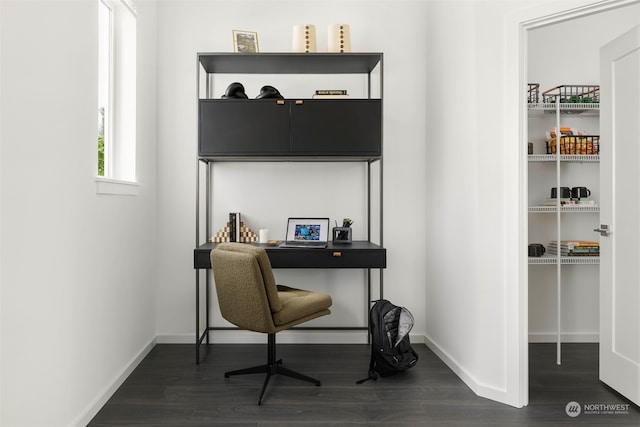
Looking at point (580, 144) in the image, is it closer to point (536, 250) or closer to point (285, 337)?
point (536, 250)

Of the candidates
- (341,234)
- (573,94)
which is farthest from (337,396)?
(573,94)

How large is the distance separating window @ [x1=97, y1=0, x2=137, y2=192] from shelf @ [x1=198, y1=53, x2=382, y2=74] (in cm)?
50

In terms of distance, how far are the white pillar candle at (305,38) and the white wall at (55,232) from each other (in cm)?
139

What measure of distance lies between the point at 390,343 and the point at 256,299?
96cm

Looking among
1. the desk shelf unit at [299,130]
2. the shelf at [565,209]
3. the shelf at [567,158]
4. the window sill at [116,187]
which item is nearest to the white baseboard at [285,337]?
the desk shelf unit at [299,130]

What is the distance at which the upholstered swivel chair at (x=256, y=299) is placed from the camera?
2.40m

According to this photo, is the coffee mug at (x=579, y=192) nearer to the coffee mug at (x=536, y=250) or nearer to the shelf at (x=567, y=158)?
the shelf at (x=567, y=158)

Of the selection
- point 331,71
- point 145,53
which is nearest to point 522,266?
point 331,71

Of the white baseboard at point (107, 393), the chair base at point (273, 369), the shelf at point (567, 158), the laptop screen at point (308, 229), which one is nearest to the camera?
the white baseboard at point (107, 393)

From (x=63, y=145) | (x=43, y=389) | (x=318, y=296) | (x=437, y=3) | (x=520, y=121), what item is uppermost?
(x=437, y=3)

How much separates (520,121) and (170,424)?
8.11 feet

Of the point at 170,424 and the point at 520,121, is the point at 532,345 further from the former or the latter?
the point at 170,424

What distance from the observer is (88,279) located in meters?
2.22

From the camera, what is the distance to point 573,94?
136 inches
